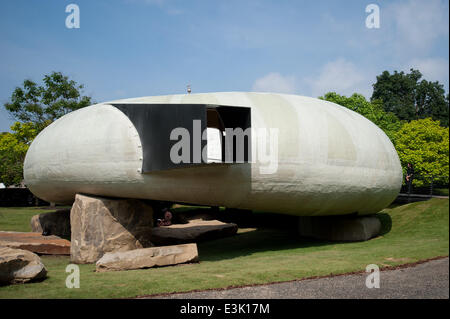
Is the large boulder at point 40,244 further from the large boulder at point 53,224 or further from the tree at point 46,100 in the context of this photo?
the tree at point 46,100

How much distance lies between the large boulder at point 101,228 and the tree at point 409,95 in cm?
4764

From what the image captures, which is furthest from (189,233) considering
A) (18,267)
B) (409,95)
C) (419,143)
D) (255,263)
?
(409,95)

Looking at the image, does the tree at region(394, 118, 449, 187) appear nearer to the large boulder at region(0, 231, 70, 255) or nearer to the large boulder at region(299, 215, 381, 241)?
the large boulder at region(299, 215, 381, 241)

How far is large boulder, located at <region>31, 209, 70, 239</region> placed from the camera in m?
17.2

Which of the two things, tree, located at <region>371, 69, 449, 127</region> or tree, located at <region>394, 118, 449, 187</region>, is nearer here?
tree, located at <region>394, 118, 449, 187</region>

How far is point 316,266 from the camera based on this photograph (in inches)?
376

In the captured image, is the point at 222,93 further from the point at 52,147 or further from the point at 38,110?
the point at 38,110

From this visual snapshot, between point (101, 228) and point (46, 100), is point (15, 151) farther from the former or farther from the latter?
point (101, 228)

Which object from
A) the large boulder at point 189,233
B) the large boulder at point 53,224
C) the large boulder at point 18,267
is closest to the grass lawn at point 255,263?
the large boulder at point 18,267

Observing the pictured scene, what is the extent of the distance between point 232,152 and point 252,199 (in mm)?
2177

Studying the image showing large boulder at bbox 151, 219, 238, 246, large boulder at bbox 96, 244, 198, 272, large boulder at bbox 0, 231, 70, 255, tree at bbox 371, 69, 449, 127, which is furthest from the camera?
tree at bbox 371, 69, 449, 127

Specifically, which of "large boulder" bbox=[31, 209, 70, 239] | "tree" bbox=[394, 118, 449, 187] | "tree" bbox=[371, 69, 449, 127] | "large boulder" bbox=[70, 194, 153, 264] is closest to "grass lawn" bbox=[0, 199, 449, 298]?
"large boulder" bbox=[70, 194, 153, 264]

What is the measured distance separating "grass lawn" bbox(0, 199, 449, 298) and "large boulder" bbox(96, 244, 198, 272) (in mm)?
274

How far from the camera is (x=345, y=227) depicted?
51.0 feet
